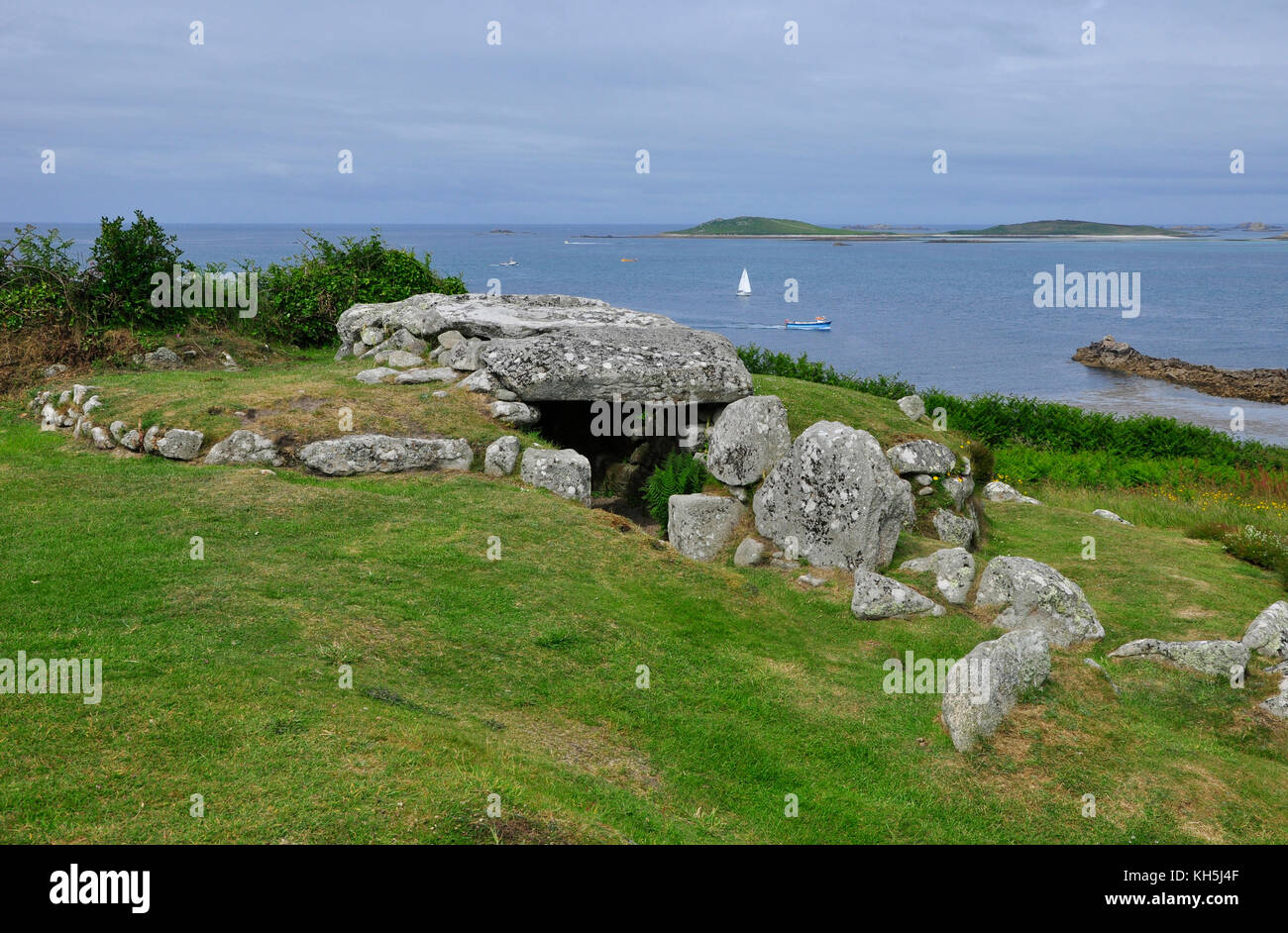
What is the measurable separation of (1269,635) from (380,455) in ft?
47.4

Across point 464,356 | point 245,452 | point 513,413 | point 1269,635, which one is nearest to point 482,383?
point 513,413

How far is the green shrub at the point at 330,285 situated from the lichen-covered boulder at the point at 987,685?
72.8ft

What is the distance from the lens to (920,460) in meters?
19.5

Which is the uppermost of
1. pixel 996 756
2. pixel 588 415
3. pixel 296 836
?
pixel 588 415

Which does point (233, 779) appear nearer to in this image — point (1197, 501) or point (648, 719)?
point (648, 719)

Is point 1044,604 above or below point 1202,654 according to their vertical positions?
above

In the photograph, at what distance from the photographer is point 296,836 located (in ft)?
22.5

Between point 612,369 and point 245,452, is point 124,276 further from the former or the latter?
point 612,369

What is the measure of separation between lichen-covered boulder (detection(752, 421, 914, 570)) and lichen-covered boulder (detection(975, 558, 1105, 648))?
203 centimetres

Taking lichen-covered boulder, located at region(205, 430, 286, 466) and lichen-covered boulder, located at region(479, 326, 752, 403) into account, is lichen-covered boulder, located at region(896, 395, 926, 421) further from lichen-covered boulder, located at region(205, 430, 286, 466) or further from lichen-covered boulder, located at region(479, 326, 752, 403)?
lichen-covered boulder, located at region(205, 430, 286, 466)

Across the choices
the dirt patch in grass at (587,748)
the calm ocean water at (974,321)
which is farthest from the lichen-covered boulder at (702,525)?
the calm ocean water at (974,321)
